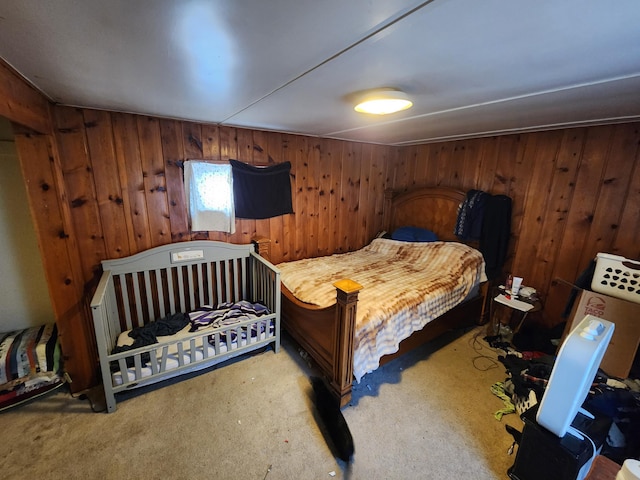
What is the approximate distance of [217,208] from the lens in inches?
102

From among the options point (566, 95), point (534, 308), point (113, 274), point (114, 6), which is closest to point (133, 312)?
point (113, 274)

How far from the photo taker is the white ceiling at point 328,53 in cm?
75

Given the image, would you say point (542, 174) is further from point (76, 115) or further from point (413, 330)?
point (76, 115)

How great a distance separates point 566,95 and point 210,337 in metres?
2.87

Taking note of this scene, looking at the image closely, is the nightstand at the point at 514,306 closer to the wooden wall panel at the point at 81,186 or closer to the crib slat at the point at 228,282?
the crib slat at the point at 228,282

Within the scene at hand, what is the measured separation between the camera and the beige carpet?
4.94 ft

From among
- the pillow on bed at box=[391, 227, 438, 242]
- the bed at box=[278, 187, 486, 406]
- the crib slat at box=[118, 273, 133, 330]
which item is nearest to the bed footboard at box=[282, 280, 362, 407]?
the bed at box=[278, 187, 486, 406]

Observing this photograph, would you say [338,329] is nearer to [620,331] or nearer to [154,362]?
[154,362]

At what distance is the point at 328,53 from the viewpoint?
1006 millimetres

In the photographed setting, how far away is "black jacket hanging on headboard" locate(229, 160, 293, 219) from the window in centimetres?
8

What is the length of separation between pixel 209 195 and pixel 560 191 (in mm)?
3297

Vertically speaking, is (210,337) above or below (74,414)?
above

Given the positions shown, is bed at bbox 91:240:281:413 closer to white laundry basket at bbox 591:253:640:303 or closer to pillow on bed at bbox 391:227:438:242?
pillow on bed at bbox 391:227:438:242

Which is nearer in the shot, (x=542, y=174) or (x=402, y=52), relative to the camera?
(x=402, y=52)
